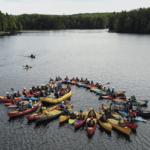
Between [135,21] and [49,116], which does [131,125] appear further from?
[135,21]

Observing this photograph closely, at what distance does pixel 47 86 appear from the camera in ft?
126

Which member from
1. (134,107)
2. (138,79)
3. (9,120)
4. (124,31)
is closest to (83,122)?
(134,107)

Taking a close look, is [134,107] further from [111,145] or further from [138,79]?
[138,79]

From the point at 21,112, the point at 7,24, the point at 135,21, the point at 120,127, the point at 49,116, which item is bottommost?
the point at 21,112

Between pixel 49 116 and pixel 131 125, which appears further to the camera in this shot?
pixel 49 116

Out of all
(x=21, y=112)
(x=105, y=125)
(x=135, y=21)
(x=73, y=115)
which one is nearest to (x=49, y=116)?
(x=73, y=115)

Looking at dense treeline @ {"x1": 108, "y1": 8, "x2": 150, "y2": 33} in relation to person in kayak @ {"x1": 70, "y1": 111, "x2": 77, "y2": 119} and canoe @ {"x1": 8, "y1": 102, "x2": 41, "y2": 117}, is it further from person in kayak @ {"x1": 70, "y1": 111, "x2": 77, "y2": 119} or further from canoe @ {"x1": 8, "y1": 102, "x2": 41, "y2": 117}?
canoe @ {"x1": 8, "y1": 102, "x2": 41, "y2": 117}

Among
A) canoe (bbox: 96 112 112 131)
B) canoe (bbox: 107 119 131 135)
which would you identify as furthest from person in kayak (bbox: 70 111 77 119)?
canoe (bbox: 107 119 131 135)

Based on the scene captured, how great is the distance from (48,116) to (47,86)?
40.4 ft

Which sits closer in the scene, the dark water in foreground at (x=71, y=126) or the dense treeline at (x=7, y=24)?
the dark water in foreground at (x=71, y=126)

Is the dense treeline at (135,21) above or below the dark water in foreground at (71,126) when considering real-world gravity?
above

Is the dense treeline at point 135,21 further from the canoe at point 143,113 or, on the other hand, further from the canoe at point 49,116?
the canoe at point 49,116

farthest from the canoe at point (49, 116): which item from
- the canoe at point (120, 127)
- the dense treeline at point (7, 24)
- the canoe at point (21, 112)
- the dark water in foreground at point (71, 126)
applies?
the dense treeline at point (7, 24)

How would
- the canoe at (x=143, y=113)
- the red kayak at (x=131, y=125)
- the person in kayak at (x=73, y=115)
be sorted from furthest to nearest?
the canoe at (x=143, y=113) < the person in kayak at (x=73, y=115) < the red kayak at (x=131, y=125)
